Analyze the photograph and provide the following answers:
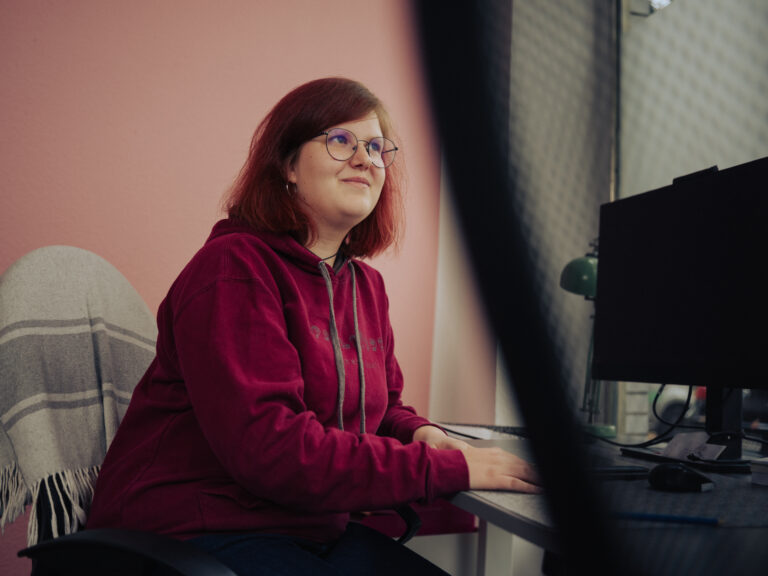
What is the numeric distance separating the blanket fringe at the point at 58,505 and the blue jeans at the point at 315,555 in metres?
0.21

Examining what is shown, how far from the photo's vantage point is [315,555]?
0.86m

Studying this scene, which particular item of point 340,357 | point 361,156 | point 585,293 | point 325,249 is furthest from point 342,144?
point 585,293

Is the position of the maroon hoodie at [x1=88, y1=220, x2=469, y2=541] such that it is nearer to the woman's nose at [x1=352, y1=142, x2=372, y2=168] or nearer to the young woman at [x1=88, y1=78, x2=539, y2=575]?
the young woman at [x1=88, y1=78, x2=539, y2=575]

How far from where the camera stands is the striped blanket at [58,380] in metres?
0.86

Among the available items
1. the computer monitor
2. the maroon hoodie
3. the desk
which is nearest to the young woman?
the maroon hoodie

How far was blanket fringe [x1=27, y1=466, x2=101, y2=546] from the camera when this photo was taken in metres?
0.84

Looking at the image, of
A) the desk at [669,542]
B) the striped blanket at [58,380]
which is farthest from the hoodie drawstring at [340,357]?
the desk at [669,542]

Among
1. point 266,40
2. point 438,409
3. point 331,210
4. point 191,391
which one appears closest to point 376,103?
point 331,210

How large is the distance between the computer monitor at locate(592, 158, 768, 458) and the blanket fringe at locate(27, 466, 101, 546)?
0.77 meters

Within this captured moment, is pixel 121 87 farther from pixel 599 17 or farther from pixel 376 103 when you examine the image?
pixel 599 17

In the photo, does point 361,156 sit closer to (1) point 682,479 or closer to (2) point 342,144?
(2) point 342,144

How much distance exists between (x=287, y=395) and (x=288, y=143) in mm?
453

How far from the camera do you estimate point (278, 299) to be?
88 cm

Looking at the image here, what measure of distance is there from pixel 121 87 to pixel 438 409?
124 cm
